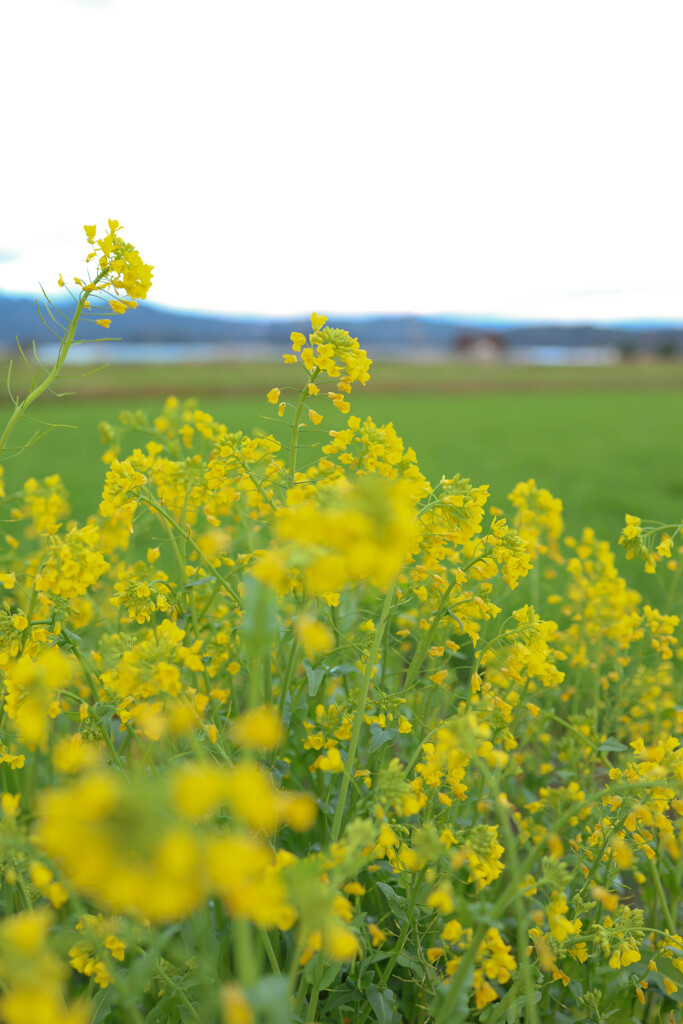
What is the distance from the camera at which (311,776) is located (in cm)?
203

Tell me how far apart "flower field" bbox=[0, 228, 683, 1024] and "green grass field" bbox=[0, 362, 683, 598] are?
1.60 feet

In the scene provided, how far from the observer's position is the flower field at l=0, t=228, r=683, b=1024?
0.74 meters

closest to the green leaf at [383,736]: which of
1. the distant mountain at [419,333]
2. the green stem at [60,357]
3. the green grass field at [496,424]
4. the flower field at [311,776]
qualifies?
the flower field at [311,776]

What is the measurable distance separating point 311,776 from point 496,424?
19013 mm

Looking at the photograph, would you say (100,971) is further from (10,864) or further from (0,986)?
(10,864)

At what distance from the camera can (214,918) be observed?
1729 millimetres

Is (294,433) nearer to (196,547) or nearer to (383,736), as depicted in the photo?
(196,547)

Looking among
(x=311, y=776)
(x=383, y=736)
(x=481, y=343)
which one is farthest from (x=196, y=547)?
(x=481, y=343)

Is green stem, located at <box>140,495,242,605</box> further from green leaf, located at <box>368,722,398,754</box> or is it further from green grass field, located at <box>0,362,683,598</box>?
green grass field, located at <box>0,362,683,598</box>

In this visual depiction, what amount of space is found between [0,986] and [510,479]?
958 centimetres

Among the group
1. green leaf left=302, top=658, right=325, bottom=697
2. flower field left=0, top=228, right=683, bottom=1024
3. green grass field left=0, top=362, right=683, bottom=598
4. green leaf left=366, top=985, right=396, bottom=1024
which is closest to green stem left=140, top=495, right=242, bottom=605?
flower field left=0, top=228, right=683, bottom=1024

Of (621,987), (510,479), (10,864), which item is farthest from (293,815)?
(510,479)

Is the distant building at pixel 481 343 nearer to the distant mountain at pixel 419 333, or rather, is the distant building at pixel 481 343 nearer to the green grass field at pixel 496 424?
the distant mountain at pixel 419 333

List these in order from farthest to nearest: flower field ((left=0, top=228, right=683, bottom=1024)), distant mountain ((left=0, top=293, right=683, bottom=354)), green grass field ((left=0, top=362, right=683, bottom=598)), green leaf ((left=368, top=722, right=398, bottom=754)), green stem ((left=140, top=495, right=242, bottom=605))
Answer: distant mountain ((left=0, top=293, right=683, bottom=354)) < green grass field ((left=0, top=362, right=683, bottom=598)) < green leaf ((left=368, top=722, right=398, bottom=754)) < green stem ((left=140, top=495, right=242, bottom=605)) < flower field ((left=0, top=228, right=683, bottom=1024))
